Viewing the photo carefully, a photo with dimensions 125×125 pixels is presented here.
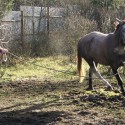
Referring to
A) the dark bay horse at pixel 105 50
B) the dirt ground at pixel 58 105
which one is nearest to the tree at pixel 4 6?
the dirt ground at pixel 58 105

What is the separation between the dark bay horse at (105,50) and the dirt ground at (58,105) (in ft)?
2.20

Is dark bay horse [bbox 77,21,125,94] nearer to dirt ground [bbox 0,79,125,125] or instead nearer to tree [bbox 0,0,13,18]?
dirt ground [bbox 0,79,125,125]

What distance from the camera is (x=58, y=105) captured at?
9398mm

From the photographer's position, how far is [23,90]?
11500 mm

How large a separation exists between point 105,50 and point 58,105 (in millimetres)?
2388

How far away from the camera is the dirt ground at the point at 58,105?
784 centimetres

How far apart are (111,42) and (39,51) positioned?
376 inches

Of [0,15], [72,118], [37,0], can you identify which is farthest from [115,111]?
[37,0]

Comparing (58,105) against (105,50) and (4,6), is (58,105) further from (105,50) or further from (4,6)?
(4,6)

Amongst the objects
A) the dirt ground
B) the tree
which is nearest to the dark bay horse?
the dirt ground

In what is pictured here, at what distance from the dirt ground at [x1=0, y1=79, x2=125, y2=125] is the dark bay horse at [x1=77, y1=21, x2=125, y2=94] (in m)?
0.67

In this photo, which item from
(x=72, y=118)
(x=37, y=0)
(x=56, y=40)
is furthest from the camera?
(x=37, y=0)

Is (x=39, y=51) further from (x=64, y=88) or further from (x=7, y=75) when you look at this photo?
(x=64, y=88)

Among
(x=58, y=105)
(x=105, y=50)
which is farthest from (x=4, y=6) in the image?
(x=58, y=105)
